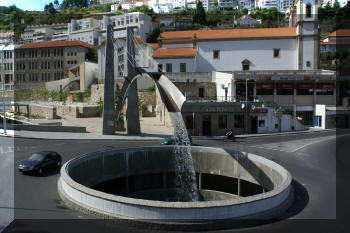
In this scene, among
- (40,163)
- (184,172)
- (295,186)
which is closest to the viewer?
A: (295,186)

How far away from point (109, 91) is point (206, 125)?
12625 mm

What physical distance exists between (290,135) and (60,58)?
79147mm

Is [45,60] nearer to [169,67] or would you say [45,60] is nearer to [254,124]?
[169,67]

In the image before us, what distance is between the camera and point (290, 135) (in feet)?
132

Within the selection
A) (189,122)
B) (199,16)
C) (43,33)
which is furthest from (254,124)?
(43,33)

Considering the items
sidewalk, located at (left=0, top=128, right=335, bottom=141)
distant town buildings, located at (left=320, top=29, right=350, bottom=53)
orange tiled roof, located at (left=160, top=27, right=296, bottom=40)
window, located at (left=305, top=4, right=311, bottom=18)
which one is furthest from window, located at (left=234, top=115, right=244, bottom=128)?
distant town buildings, located at (left=320, top=29, right=350, bottom=53)

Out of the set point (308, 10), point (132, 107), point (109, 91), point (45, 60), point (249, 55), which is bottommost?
point (132, 107)

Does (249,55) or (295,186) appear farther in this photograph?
(249,55)

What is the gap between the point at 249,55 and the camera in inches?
2474

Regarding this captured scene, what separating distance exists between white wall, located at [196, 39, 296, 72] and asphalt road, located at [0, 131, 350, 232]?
97.6 ft

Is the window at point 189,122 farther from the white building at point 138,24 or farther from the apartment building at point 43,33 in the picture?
the apartment building at point 43,33

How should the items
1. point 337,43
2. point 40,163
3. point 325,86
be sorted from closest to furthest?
point 40,163, point 325,86, point 337,43

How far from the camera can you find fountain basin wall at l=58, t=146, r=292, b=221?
1368 cm

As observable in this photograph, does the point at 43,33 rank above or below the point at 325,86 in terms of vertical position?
above
